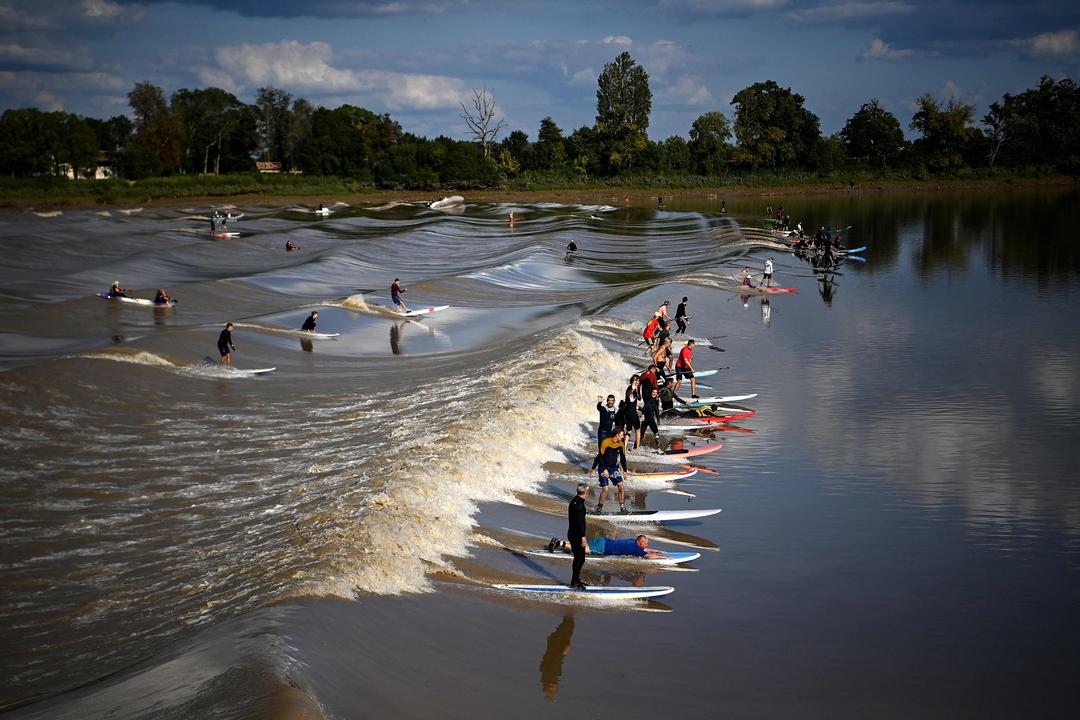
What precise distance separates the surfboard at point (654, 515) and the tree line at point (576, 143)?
111419 millimetres

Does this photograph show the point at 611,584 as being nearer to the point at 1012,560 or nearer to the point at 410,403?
the point at 1012,560

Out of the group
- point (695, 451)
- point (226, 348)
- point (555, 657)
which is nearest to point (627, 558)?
point (555, 657)

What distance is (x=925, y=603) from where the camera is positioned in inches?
512

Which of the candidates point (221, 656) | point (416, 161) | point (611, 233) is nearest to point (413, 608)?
point (221, 656)

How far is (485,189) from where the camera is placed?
125438 millimetres

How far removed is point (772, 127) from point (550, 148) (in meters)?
35.7

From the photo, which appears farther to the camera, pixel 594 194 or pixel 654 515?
pixel 594 194

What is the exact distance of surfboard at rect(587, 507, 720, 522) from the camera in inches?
645

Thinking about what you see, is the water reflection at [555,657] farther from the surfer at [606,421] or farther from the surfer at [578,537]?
the surfer at [606,421]

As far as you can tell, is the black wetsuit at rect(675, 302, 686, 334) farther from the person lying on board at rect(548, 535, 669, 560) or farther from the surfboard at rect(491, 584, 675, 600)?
the surfboard at rect(491, 584, 675, 600)

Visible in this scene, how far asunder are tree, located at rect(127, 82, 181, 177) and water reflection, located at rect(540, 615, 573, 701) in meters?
134

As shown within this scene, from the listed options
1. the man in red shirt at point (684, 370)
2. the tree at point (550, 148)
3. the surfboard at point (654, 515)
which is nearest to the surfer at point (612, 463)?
the surfboard at point (654, 515)

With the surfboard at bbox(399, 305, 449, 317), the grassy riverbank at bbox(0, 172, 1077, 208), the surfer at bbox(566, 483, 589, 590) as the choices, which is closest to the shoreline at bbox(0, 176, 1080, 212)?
the grassy riverbank at bbox(0, 172, 1077, 208)

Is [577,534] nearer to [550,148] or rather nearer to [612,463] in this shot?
[612,463]
